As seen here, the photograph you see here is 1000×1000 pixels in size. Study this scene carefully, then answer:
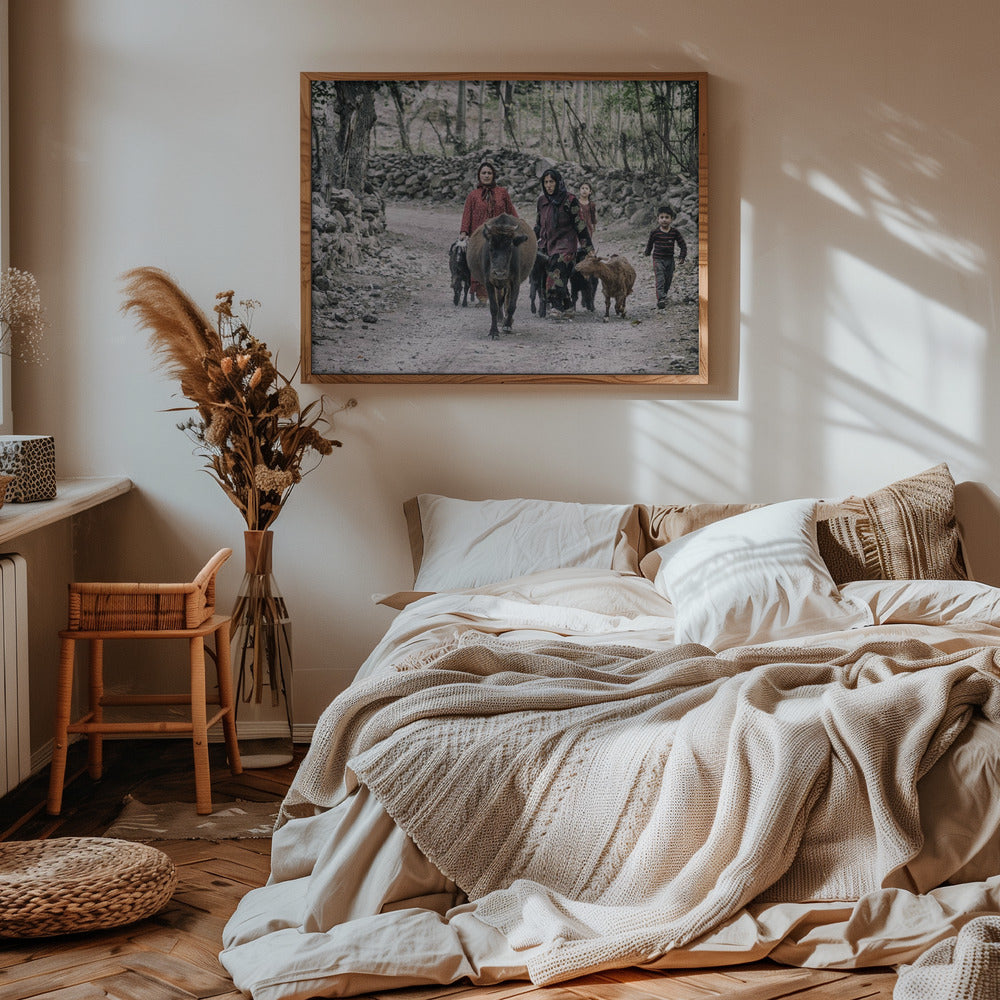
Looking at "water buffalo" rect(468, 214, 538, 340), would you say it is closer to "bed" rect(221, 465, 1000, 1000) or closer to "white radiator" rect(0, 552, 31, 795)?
"bed" rect(221, 465, 1000, 1000)

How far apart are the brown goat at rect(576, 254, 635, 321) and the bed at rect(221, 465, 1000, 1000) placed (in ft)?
5.34

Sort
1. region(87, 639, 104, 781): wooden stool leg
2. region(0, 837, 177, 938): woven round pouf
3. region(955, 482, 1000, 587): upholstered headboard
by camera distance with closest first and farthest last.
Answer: region(0, 837, 177, 938): woven round pouf → region(87, 639, 104, 781): wooden stool leg → region(955, 482, 1000, 587): upholstered headboard

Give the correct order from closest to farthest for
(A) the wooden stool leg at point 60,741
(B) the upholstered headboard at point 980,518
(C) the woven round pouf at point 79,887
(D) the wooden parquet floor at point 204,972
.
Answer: (D) the wooden parquet floor at point 204,972
(C) the woven round pouf at point 79,887
(A) the wooden stool leg at point 60,741
(B) the upholstered headboard at point 980,518

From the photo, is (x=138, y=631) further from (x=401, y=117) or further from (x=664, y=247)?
(x=664, y=247)

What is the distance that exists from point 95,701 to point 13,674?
0.41 m

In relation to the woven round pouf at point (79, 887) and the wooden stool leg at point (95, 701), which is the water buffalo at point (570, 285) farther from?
the woven round pouf at point (79, 887)

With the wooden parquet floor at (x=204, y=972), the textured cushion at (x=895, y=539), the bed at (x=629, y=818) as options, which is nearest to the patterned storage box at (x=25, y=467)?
the wooden parquet floor at (x=204, y=972)

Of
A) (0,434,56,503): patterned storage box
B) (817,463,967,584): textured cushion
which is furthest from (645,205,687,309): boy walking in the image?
(0,434,56,503): patterned storage box

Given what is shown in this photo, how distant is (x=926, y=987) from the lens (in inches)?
72.4

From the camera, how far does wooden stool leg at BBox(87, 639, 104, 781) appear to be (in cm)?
340

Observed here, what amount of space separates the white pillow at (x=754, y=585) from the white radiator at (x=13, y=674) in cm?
184

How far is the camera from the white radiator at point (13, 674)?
296 centimetres

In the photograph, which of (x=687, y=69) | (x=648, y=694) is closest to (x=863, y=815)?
(x=648, y=694)

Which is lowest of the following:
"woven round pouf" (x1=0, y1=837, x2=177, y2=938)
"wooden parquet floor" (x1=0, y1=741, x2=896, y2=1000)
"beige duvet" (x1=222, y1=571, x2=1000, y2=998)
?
"wooden parquet floor" (x1=0, y1=741, x2=896, y2=1000)
